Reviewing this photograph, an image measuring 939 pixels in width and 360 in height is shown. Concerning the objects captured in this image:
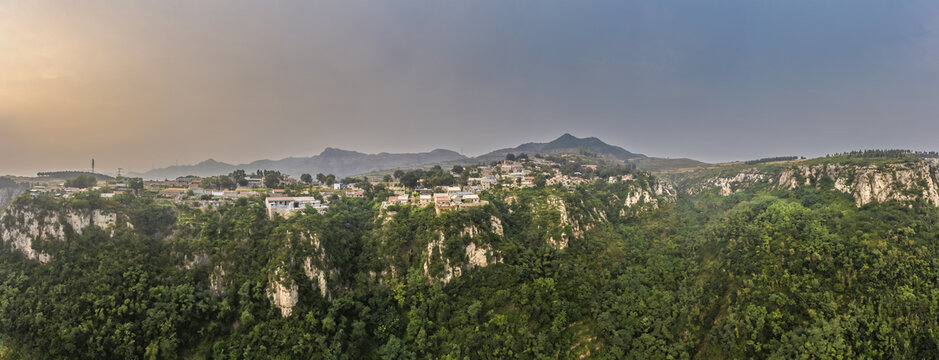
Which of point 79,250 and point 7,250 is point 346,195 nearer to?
point 79,250

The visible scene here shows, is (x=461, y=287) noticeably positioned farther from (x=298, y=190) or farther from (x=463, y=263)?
(x=298, y=190)

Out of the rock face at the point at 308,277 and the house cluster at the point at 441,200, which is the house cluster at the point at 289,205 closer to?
the house cluster at the point at 441,200

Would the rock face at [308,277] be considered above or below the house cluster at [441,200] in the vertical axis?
below

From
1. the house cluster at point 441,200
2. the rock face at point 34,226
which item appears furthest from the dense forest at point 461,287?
the house cluster at point 441,200

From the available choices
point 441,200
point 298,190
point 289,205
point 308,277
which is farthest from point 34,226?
point 441,200

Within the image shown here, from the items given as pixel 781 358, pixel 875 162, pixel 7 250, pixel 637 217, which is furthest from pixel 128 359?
pixel 875 162
